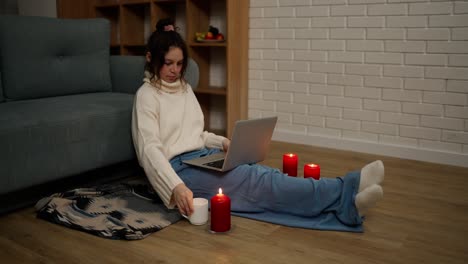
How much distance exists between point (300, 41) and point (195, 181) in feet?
5.49

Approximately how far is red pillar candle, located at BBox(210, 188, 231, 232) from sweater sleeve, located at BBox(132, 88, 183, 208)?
0.16 metres

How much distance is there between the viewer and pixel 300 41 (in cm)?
328

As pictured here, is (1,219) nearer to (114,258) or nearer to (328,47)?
(114,258)

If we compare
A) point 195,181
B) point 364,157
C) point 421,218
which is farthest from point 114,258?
point 364,157

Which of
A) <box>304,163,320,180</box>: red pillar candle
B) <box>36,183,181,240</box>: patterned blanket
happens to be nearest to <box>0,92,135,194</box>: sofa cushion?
<box>36,183,181,240</box>: patterned blanket

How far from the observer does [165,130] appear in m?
1.99

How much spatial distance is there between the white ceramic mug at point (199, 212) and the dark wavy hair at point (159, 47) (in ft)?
1.79

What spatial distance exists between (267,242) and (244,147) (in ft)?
1.27

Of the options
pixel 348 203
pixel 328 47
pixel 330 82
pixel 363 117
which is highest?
pixel 328 47

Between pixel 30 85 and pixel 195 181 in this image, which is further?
pixel 30 85

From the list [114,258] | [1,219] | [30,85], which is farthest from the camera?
[30,85]

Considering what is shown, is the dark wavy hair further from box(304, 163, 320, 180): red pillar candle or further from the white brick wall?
the white brick wall

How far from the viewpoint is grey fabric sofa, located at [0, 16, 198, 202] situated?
188cm

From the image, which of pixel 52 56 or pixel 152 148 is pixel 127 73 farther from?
pixel 152 148
